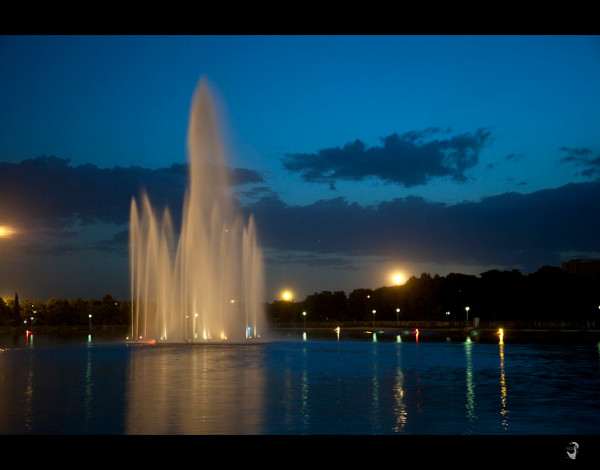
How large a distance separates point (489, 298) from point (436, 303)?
13.2 meters

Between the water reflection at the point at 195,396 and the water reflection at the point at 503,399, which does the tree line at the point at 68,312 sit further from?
the water reflection at the point at 503,399

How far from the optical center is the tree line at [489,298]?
110625 mm

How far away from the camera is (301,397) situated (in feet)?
71.5

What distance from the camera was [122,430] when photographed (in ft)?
53.4

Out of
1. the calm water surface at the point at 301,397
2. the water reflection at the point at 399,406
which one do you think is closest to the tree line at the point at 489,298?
the calm water surface at the point at 301,397

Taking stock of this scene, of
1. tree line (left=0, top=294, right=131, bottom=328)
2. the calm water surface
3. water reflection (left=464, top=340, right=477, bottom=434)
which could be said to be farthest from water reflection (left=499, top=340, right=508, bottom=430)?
tree line (left=0, top=294, right=131, bottom=328)

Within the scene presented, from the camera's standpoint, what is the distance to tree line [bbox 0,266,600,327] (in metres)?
111

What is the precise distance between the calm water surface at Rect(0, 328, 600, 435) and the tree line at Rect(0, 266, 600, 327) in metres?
78.8

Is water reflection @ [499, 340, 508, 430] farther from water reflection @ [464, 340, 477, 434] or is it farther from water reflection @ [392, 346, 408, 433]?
water reflection @ [392, 346, 408, 433]

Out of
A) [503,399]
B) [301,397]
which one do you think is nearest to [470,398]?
[503,399]

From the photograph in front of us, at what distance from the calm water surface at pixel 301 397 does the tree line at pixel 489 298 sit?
257 feet

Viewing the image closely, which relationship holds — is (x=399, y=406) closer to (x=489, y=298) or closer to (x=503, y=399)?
(x=503, y=399)
